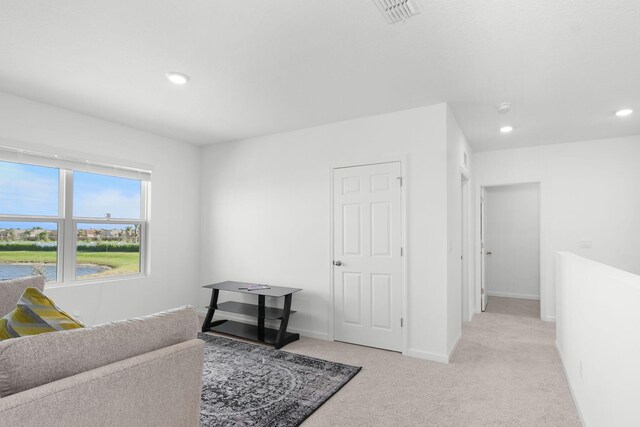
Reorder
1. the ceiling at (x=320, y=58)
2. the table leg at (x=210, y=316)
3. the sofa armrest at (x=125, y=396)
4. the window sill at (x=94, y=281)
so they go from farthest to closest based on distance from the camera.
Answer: the table leg at (x=210, y=316) → the window sill at (x=94, y=281) → the ceiling at (x=320, y=58) → the sofa armrest at (x=125, y=396)

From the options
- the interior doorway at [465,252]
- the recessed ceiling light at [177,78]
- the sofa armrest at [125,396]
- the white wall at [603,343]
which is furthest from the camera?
the interior doorway at [465,252]

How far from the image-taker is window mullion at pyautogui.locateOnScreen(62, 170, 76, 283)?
12.1 ft

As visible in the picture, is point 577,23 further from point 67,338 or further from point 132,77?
point 132,77

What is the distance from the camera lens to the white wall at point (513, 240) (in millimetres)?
6281

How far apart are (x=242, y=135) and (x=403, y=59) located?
263 cm

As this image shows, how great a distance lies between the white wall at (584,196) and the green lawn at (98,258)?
5332mm

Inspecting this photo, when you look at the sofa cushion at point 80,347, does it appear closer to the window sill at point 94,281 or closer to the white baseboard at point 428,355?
the white baseboard at point 428,355

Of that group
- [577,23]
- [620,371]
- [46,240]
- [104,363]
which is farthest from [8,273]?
[577,23]

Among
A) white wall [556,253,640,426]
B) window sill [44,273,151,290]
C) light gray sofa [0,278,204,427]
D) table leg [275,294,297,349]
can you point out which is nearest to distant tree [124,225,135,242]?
window sill [44,273,151,290]

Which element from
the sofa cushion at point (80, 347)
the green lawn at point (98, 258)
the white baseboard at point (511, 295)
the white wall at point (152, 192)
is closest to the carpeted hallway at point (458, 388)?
the sofa cushion at point (80, 347)

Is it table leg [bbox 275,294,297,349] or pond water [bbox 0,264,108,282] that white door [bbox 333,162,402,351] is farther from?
pond water [bbox 0,264,108,282]

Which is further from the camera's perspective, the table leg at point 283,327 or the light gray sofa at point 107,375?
A: the table leg at point 283,327

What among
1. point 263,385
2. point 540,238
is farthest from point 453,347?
point 540,238

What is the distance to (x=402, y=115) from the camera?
3.60 meters
